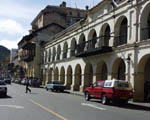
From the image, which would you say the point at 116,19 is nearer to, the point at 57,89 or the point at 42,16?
the point at 57,89

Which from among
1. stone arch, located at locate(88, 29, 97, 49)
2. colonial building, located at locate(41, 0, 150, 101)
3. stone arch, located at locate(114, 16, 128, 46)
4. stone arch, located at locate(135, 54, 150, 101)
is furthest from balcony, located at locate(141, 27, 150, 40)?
stone arch, located at locate(88, 29, 97, 49)

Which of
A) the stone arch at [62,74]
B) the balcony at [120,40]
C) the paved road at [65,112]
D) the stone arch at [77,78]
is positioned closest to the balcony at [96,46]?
the balcony at [120,40]

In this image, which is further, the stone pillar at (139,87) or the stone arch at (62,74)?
the stone arch at (62,74)

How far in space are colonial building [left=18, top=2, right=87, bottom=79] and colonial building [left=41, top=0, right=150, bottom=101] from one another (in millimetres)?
18642

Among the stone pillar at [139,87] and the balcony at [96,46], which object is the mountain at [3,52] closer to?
the balcony at [96,46]

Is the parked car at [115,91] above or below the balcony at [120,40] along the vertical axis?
below

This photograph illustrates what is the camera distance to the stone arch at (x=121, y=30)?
26100 mm

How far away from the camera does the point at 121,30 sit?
2686 centimetres

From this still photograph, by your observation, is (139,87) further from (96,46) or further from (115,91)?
(96,46)

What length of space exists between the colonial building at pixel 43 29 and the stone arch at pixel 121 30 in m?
33.7

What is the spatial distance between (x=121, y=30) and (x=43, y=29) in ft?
122

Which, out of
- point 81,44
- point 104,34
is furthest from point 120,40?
point 81,44

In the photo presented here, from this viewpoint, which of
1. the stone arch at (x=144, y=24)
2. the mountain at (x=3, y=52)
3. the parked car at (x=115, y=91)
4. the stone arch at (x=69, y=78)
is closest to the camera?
the parked car at (x=115, y=91)

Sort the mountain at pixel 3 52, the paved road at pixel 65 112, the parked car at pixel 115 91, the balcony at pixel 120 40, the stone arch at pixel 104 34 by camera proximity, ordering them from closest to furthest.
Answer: the paved road at pixel 65 112, the parked car at pixel 115 91, the balcony at pixel 120 40, the stone arch at pixel 104 34, the mountain at pixel 3 52
